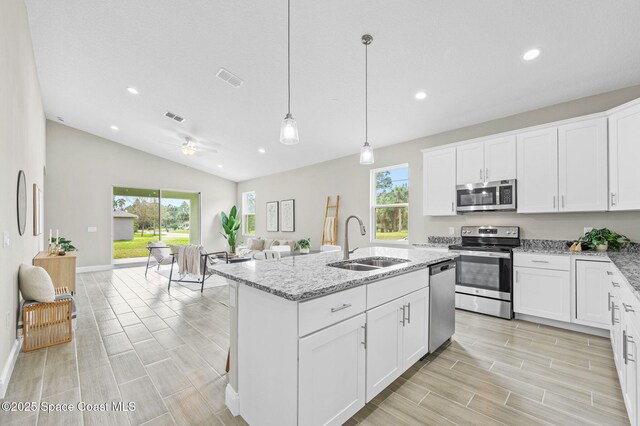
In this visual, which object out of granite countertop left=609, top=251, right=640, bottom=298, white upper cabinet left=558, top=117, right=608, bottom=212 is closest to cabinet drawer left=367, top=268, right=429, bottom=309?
granite countertop left=609, top=251, right=640, bottom=298

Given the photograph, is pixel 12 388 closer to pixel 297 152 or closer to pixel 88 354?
pixel 88 354

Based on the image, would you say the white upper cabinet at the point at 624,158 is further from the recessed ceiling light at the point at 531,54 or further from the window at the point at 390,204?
the window at the point at 390,204

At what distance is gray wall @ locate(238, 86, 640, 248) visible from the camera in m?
3.33

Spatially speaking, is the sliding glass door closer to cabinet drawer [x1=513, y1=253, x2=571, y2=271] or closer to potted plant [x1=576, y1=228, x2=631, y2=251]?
cabinet drawer [x1=513, y1=253, x2=571, y2=271]

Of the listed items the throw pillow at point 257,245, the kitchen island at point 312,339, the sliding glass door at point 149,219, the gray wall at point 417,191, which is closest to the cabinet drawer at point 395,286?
the kitchen island at point 312,339

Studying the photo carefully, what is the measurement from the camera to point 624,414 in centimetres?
182

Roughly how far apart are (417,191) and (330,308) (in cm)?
382

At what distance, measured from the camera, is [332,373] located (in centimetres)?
154

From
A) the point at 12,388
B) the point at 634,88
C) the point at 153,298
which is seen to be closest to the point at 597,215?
the point at 634,88

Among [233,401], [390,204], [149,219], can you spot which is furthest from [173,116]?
[233,401]

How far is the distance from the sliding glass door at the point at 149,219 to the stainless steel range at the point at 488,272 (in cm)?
786

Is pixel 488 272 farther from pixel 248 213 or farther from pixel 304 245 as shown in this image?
pixel 248 213

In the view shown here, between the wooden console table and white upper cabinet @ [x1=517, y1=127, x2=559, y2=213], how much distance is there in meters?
6.46

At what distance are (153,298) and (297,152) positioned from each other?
3.95 m
